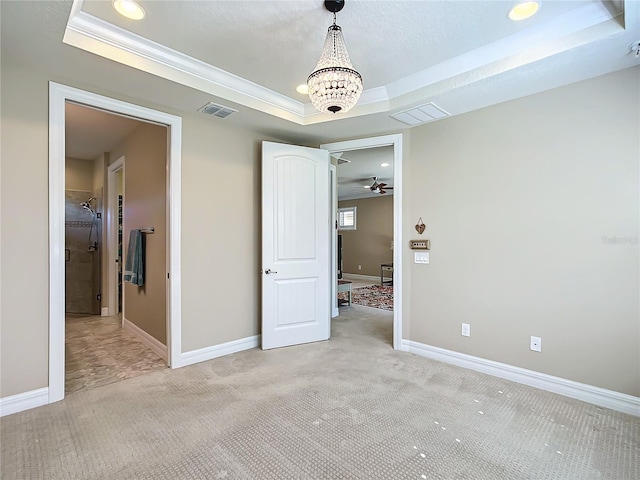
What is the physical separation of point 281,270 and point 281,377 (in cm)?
119

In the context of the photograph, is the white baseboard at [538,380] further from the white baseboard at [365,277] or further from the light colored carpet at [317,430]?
the white baseboard at [365,277]

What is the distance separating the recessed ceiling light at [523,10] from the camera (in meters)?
1.92

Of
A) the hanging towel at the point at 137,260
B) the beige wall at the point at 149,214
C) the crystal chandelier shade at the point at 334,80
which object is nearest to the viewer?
the crystal chandelier shade at the point at 334,80

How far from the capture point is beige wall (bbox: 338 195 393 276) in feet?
31.1

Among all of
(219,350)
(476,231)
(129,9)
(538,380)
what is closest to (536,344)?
(538,380)

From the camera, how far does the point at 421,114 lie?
308 cm

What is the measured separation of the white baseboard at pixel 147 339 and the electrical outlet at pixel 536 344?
3373mm

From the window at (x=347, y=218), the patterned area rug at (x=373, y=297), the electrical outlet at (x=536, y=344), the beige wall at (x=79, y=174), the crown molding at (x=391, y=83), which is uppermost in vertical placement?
the crown molding at (x=391, y=83)

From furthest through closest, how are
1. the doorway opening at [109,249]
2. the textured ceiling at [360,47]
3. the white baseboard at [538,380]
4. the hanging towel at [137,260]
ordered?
the hanging towel at [137,260] < the doorway opening at [109,249] < the white baseboard at [538,380] < the textured ceiling at [360,47]

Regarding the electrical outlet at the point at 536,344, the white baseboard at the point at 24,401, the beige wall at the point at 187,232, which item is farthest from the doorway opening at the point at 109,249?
the electrical outlet at the point at 536,344

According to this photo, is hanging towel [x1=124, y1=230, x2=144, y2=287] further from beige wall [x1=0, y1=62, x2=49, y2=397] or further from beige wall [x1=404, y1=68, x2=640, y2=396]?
beige wall [x1=404, y1=68, x2=640, y2=396]

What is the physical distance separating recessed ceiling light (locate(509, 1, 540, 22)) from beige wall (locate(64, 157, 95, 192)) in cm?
628

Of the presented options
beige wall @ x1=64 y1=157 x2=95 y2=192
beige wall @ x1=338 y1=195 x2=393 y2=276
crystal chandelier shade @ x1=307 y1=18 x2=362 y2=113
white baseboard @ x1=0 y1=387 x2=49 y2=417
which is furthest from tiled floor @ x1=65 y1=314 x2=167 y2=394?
beige wall @ x1=338 y1=195 x2=393 y2=276

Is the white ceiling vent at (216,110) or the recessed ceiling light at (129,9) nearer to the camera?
the recessed ceiling light at (129,9)
